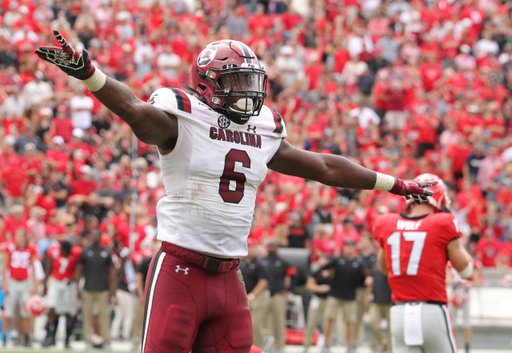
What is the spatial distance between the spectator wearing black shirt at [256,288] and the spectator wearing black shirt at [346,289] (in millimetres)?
1027

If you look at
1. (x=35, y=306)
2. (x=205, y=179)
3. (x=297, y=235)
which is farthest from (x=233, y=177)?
(x=297, y=235)

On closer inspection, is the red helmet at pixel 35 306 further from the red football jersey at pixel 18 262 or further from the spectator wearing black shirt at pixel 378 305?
the spectator wearing black shirt at pixel 378 305

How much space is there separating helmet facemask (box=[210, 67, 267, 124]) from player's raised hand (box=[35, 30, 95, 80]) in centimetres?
73

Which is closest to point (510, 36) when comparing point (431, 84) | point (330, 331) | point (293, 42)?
point (431, 84)

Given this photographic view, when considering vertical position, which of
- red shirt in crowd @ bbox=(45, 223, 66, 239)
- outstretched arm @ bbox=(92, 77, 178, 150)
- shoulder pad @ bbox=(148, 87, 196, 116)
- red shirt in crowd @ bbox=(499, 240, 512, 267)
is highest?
shoulder pad @ bbox=(148, 87, 196, 116)

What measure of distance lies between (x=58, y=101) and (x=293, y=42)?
17.6 ft

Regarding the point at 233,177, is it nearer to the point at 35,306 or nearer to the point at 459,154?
the point at 35,306

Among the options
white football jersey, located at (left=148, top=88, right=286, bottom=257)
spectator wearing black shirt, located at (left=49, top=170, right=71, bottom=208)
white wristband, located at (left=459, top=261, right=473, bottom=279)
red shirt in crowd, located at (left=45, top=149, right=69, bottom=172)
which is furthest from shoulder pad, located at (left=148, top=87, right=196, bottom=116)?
red shirt in crowd, located at (left=45, top=149, right=69, bottom=172)

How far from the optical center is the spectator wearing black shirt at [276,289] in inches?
460

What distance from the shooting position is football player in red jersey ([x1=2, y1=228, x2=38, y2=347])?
11.8m

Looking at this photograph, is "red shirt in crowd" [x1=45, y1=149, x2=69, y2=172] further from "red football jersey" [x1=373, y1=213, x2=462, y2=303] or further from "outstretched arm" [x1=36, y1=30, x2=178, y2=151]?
"outstretched arm" [x1=36, y1=30, x2=178, y2=151]

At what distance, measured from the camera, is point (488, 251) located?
12.8m

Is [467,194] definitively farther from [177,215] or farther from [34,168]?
[177,215]

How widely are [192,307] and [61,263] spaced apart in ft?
28.6
